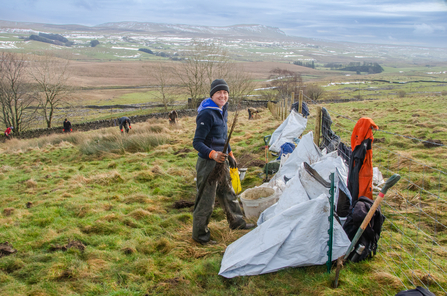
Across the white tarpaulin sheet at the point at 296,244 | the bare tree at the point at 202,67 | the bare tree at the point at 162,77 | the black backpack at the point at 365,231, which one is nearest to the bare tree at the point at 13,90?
the bare tree at the point at 162,77

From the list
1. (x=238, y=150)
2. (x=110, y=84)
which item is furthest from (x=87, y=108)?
(x=238, y=150)

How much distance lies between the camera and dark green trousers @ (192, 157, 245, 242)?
3410 millimetres

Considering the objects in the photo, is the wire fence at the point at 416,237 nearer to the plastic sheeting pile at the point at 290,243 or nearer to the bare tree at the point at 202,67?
the plastic sheeting pile at the point at 290,243

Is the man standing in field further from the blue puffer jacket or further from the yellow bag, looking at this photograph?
the yellow bag

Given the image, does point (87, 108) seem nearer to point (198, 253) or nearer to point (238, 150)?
point (238, 150)

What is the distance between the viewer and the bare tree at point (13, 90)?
2736 centimetres

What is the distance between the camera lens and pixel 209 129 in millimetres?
3299

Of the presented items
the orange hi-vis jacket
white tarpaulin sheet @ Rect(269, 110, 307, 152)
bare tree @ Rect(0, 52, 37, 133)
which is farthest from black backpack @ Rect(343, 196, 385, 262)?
bare tree @ Rect(0, 52, 37, 133)

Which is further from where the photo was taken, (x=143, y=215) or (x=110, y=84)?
(x=110, y=84)

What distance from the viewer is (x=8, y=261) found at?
3543 millimetres

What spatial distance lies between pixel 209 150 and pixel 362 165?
1.80m

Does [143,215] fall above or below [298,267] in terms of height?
below

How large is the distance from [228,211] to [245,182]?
2.24 meters

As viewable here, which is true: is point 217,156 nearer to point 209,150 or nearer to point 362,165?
point 209,150
